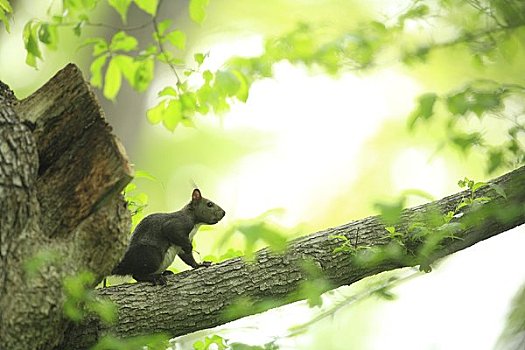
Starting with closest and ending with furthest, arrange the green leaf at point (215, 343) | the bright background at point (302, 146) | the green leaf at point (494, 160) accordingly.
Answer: the green leaf at point (494, 160), the green leaf at point (215, 343), the bright background at point (302, 146)

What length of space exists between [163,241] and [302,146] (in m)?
5.64

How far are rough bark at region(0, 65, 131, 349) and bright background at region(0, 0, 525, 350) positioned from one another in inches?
112

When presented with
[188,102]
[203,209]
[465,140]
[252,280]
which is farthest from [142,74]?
[465,140]

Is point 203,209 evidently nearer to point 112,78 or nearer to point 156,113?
point 156,113

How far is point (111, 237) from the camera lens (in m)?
2.36

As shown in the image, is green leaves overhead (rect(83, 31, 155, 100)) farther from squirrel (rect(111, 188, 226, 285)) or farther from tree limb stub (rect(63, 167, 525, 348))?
tree limb stub (rect(63, 167, 525, 348))

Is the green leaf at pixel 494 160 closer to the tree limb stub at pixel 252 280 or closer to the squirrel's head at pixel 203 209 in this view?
the tree limb stub at pixel 252 280

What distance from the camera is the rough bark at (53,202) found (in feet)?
7.26

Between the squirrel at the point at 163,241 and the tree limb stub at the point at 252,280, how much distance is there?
0.54ft

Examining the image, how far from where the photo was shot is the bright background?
19.9ft

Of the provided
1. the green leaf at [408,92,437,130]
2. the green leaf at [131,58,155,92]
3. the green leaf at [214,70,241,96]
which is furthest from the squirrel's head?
the green leaf at [408,92,437,130]

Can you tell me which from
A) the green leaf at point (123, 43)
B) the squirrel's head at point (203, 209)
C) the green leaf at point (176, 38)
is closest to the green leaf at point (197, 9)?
the green leaf at point (176, 38)

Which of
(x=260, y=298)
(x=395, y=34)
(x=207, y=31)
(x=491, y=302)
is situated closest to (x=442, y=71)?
(x=207, y=31)

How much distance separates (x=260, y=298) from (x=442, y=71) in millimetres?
4951
